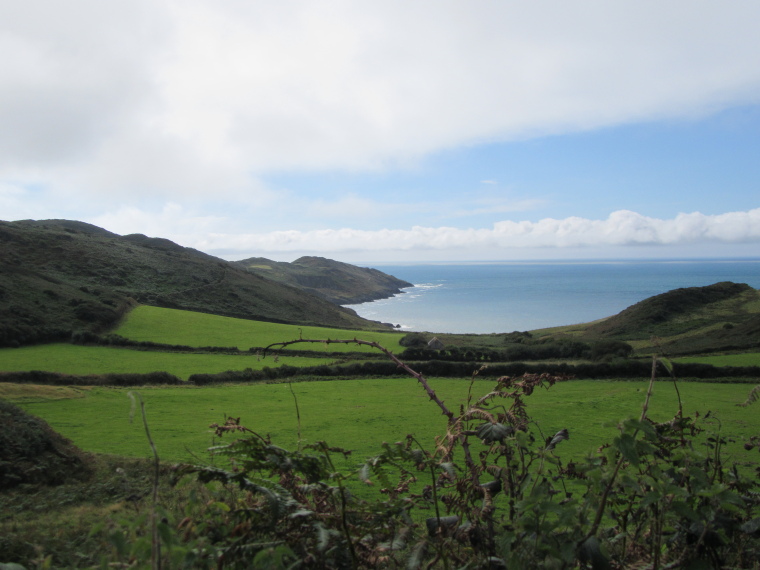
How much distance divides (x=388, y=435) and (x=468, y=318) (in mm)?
81189

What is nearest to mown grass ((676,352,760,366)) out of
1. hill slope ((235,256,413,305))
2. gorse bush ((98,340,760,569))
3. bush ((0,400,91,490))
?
bush ((0,400,91,490))

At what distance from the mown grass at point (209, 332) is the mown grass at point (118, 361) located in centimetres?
375

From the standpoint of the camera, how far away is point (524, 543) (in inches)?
80.0

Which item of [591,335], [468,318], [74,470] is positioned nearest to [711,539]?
[74,470]

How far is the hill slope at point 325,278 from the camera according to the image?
12594 cm

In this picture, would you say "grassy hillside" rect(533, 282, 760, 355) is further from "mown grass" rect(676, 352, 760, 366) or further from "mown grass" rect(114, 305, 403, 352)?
"mown grass" rect(114, 305, 403, 352)

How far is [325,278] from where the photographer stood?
13850 centimetres

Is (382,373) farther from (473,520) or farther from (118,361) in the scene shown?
(473,520)

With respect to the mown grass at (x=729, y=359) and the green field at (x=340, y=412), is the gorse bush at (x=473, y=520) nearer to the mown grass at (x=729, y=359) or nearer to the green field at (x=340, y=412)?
the green field at (x=340, y=412)

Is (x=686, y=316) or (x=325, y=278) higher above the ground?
(x=325, y=278)

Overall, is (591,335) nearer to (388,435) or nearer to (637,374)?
(637,374)

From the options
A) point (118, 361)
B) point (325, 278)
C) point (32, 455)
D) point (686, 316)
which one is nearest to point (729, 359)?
point (686, 316)

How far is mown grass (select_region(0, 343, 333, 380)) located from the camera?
81.4 ft

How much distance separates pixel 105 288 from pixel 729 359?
48828 mm
